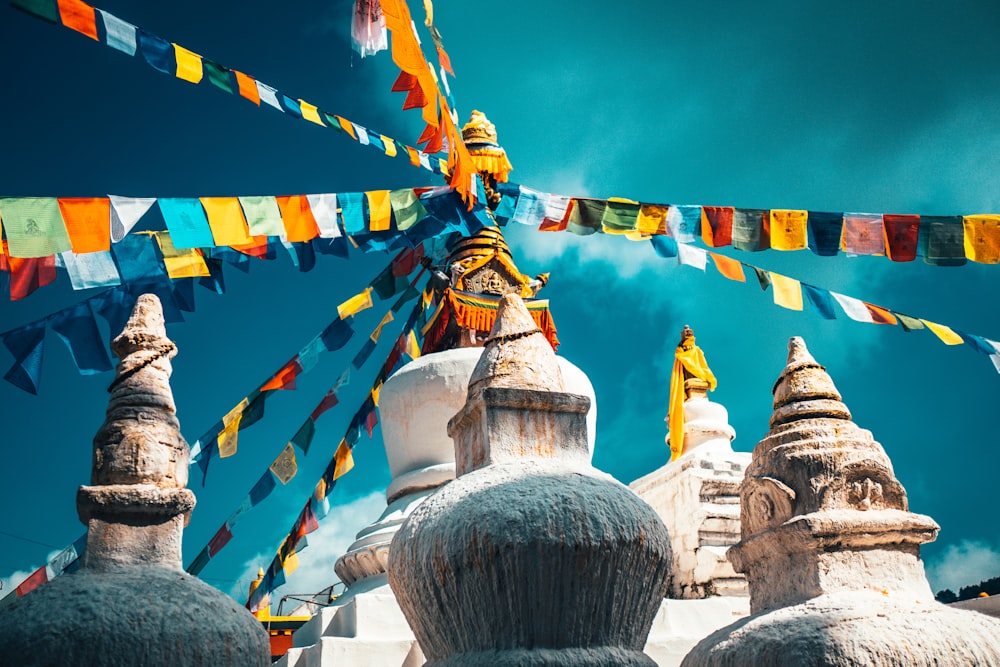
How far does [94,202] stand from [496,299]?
2.98m

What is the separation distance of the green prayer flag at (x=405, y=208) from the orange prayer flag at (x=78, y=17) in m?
2.18

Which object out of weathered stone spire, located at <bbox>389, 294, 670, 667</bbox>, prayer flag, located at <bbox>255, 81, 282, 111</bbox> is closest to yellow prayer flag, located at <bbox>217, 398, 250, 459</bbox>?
prayer flag, located at <bbox>255, 81, 282, 111</bbox>

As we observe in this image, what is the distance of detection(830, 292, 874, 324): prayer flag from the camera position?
7.31 meters

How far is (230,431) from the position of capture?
7695 mm

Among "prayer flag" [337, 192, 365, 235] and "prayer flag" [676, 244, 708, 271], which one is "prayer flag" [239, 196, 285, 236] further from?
"prayer flag" [676, 244, 708, 271]

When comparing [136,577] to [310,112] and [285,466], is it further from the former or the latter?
[285,466]

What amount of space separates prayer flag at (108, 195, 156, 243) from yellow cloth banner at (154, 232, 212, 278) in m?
1.15

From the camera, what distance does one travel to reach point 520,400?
3318mm

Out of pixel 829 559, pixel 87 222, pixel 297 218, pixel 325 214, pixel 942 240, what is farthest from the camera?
pixel 942 240

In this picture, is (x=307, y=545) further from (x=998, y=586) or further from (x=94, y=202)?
(x=998, y=586)

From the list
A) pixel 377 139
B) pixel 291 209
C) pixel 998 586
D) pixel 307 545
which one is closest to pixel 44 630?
pixel 291 209

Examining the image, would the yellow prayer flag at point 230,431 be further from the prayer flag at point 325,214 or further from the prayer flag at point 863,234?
the prayer flag at point 863,234

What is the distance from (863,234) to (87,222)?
5.44m

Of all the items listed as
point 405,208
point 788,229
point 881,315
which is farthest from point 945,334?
point 405,208
